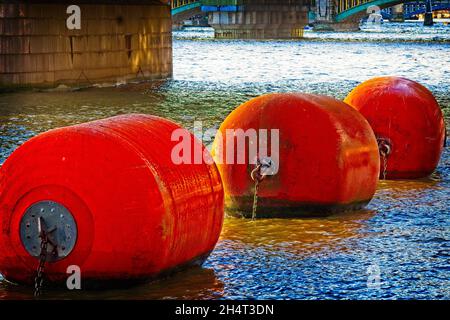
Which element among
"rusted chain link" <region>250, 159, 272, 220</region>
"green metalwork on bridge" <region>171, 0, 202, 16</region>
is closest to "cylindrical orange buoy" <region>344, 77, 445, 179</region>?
"rusted chain link" <region>250, 159, 272, 220</region>

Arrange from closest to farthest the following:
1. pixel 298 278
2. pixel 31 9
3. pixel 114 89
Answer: pixel 298 278, pixel 31 9, pixel 114 89

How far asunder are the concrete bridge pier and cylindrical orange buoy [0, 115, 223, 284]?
3913 inches

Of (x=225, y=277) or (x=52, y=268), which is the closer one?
(x=52, y=268)

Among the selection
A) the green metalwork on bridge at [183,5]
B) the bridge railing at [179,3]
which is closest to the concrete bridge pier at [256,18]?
the green metalwork on bridge at [183,5]

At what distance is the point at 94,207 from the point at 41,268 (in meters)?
0.60

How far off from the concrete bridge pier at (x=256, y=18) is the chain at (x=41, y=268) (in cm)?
9962

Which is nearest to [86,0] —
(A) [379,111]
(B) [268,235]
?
(A) [379,111]

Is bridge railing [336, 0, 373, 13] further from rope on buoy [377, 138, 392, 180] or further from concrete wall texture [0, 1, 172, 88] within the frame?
rope on buoy [377, 138, 392, 180]

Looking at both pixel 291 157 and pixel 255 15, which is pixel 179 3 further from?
pixel 291 157

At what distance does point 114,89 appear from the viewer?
1309 inches

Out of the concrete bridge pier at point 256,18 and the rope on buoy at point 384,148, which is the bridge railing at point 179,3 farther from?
the rope on buoy at point 384,148

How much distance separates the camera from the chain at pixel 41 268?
784cm
